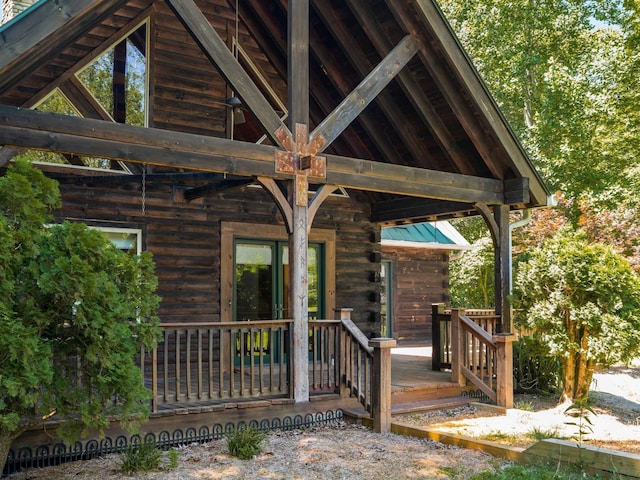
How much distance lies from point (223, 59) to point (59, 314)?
343cm

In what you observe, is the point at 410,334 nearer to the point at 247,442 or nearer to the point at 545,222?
the point at 545,222

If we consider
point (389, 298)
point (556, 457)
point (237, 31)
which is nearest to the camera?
point (556, 457)

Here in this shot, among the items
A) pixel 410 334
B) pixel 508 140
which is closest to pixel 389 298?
pixel 410 334

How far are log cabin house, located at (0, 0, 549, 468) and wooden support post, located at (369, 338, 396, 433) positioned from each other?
0.04m

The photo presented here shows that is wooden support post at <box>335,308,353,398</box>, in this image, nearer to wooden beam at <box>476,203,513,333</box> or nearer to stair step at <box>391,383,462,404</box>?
stair step at <box>391,383,462,404</box>

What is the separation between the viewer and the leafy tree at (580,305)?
932 cm

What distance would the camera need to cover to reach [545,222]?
1852 cm

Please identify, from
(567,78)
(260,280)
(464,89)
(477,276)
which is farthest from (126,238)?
(567,78)

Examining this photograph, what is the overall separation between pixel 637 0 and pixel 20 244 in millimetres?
18729

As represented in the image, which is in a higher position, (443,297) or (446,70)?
(446,70)

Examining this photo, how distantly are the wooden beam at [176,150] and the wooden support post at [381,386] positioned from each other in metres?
→ 2.12

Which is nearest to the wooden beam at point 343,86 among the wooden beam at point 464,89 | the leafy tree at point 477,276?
the wooden beam at point 464,89

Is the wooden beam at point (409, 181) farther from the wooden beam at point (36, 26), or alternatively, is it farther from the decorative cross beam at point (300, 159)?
the wooden beam at point (36, 26)

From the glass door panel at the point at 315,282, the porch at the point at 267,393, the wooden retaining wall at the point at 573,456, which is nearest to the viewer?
the wooden retaining wall at the point at 573,456
